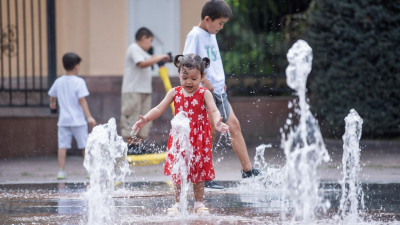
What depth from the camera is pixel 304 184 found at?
3.65m

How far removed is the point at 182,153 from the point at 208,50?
4.75 feet

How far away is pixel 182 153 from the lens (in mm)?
4230

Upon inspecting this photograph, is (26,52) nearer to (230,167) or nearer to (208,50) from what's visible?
(230,167)

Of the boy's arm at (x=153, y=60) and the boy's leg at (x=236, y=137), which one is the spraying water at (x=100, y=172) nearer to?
the boy's leg at (x=236, y=137)

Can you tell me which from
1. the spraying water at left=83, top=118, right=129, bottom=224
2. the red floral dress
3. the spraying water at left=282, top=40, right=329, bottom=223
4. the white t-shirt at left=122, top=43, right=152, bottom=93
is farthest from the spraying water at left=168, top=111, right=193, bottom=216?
the white t-shirt at left=122, top=43, right=152, bottom=93

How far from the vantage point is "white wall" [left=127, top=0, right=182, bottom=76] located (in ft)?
31.0

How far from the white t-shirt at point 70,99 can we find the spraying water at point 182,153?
290 cm

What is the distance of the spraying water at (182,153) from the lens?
13.8 ft

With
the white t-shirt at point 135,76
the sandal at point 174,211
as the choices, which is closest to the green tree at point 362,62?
the white t-shirt at point 135,76

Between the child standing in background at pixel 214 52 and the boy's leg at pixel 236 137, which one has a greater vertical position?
the child standing in background at pixel 214 52

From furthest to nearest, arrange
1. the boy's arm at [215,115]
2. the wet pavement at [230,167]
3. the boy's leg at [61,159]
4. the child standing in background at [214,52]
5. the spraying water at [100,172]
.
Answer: the boy's leg at [61,159]
the wet pavement at [230,167]
the child standing in background at [214,52]
the spraying water at [100,172]
the boy's arm at [215,115]

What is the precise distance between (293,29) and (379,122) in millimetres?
2379

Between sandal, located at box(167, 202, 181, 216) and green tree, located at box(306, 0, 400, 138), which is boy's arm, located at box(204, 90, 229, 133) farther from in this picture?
green tree, located at box(306, 0, 400, 138)

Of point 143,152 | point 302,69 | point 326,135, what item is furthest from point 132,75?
point 302,69
